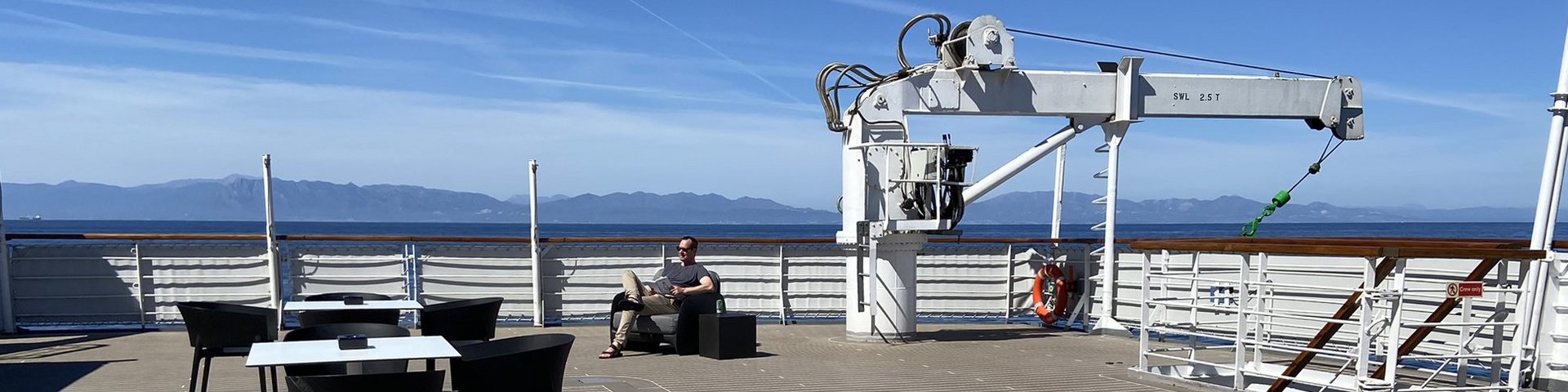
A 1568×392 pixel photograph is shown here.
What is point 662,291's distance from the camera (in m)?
9.73

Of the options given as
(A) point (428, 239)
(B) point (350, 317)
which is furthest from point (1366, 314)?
(A) point (428, 239)

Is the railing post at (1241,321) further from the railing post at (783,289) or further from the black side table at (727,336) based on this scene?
the railing post at (783,289)

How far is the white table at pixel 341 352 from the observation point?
16.5 feet

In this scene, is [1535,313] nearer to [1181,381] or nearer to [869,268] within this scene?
[1181,381]

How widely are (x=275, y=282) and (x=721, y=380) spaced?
519cm

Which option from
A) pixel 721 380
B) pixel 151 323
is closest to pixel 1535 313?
pixel 721 380

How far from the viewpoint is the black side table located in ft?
29.8

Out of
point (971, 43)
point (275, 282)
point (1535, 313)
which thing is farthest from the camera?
point (275, 282)

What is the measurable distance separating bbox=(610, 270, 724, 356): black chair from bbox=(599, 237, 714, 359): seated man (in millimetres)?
77

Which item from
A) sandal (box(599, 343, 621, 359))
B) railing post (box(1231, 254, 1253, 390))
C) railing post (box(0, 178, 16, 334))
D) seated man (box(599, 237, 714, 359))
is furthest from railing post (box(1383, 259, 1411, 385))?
railing post (box(0, 178, 16, 334))

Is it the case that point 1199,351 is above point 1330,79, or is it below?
below

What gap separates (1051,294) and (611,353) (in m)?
5.04

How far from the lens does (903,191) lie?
33.8 feet

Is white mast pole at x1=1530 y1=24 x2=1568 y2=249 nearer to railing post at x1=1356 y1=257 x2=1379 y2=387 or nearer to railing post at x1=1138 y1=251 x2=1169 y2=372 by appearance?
railing post at x1=1356 y1=257 x2=1379 y2=387
